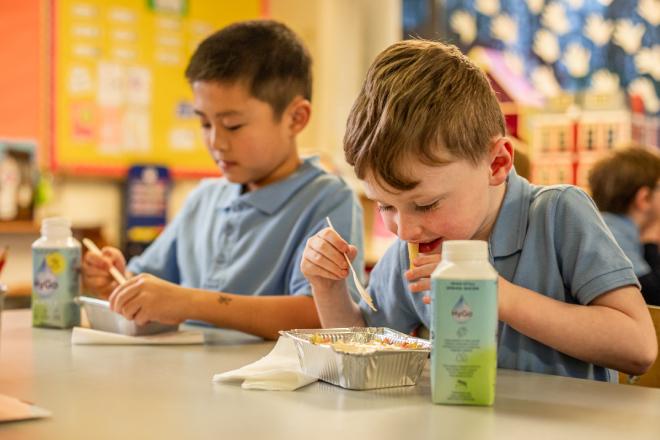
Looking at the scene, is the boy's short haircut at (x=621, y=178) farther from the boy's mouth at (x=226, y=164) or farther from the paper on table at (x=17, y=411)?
the paper on table at (x=17, y=411)

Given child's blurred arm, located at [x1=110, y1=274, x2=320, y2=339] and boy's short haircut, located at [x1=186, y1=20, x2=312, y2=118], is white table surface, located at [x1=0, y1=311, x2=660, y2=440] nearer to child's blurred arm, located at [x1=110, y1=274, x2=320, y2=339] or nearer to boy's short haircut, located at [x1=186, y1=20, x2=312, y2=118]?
child's blurred arm, located at [x1=110, y1=274, x2=320, y2=339]

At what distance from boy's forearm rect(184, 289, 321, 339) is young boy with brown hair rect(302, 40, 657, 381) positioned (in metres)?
0.28

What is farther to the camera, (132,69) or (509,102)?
(132,69)

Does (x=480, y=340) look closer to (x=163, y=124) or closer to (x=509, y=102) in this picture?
(x=509, y=102)

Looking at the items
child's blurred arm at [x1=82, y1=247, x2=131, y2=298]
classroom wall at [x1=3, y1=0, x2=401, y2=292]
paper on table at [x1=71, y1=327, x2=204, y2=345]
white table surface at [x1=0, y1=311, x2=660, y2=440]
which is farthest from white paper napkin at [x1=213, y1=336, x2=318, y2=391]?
classroom wall at [x1=3, y1=0, x2=401, y2=292]

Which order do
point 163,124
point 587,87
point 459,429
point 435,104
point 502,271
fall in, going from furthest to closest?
point 163,124, point 587,87, point 502,271, point 435,104, point 459,429

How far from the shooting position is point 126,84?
4145 millimetres

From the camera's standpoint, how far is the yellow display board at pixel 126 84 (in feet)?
12.9

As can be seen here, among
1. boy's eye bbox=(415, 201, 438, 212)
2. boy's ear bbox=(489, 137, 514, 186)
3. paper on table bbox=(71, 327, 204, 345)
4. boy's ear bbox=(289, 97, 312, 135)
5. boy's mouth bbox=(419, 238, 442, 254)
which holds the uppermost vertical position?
boy's ear bbox=(289, 97, 312, 135)

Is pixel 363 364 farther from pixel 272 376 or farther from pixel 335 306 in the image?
pixel 335 306

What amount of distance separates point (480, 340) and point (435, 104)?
0.32m

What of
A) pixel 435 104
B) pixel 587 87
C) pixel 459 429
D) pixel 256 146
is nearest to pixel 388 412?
pixel 459 429

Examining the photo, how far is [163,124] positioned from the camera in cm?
427

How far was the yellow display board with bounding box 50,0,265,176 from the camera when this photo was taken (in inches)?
155
